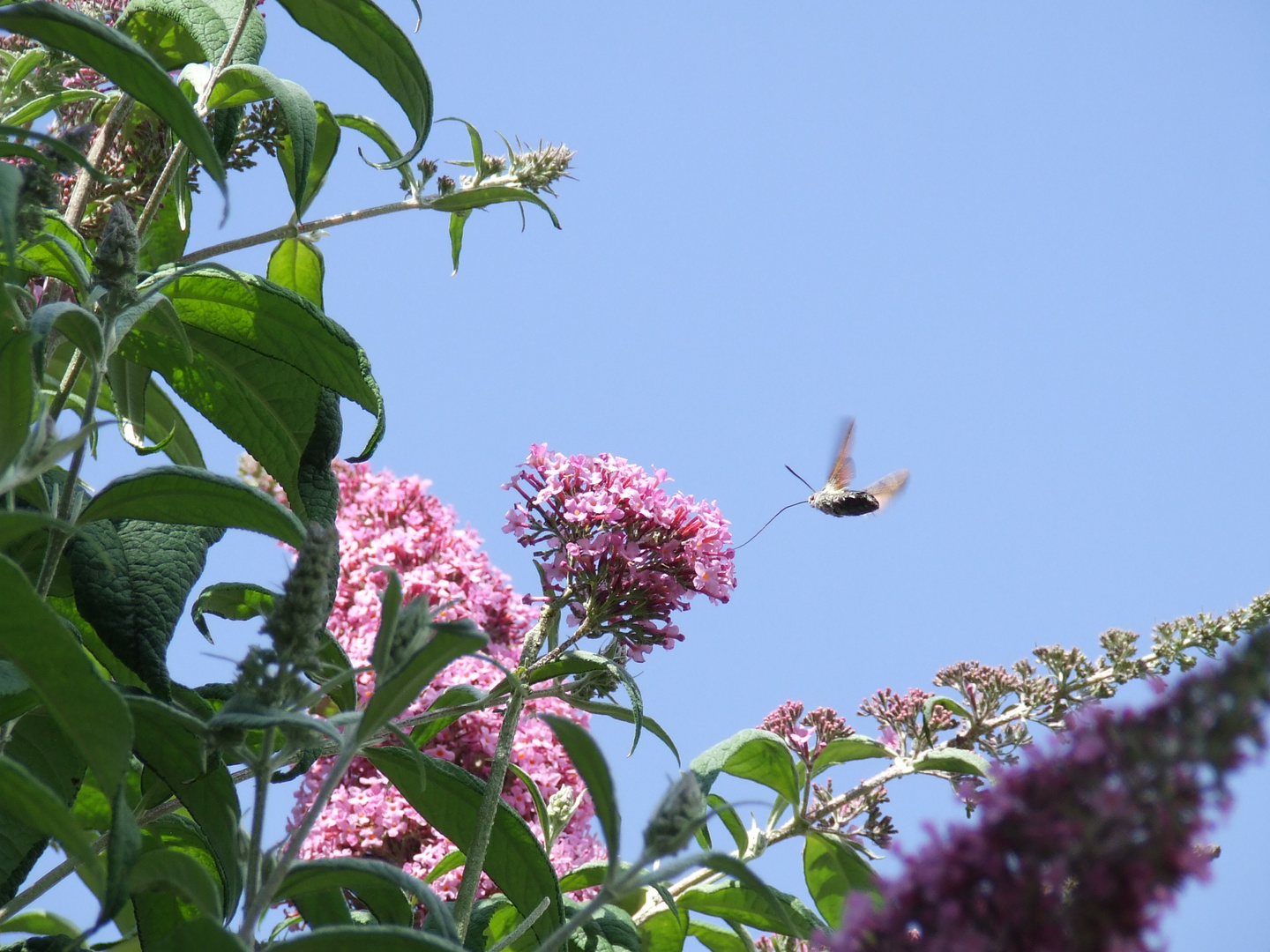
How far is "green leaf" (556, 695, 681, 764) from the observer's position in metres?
1.88

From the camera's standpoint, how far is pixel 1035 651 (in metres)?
2.35

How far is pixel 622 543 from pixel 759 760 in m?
0.47

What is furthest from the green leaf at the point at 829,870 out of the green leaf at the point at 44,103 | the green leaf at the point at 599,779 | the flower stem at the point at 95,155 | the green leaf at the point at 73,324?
the green leaf at the point at 44,103

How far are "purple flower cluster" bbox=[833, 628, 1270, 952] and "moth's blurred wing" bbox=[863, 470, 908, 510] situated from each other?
2.35 metres

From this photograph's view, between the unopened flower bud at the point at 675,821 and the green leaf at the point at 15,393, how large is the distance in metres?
0.77

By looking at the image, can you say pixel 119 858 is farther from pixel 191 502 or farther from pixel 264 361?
pixel 264 361

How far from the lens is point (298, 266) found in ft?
7.69

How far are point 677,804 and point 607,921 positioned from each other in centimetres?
95

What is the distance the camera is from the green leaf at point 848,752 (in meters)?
2.14

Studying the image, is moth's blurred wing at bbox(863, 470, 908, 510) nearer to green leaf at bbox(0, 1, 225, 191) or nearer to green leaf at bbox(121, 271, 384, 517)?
green leaf at bbox(121, 271, 384, 517)

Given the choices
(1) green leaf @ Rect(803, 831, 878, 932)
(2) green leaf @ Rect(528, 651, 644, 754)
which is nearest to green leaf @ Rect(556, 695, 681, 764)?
(2) green leaf @ Rect(528, 651, 644, 754)

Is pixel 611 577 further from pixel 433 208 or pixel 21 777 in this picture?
pixel 21 777

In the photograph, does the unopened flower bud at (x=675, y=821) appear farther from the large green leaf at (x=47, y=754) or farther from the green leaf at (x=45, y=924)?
the green leaf at (x=45, y=924)

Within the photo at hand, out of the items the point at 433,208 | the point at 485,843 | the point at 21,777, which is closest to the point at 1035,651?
the point at 485,843
